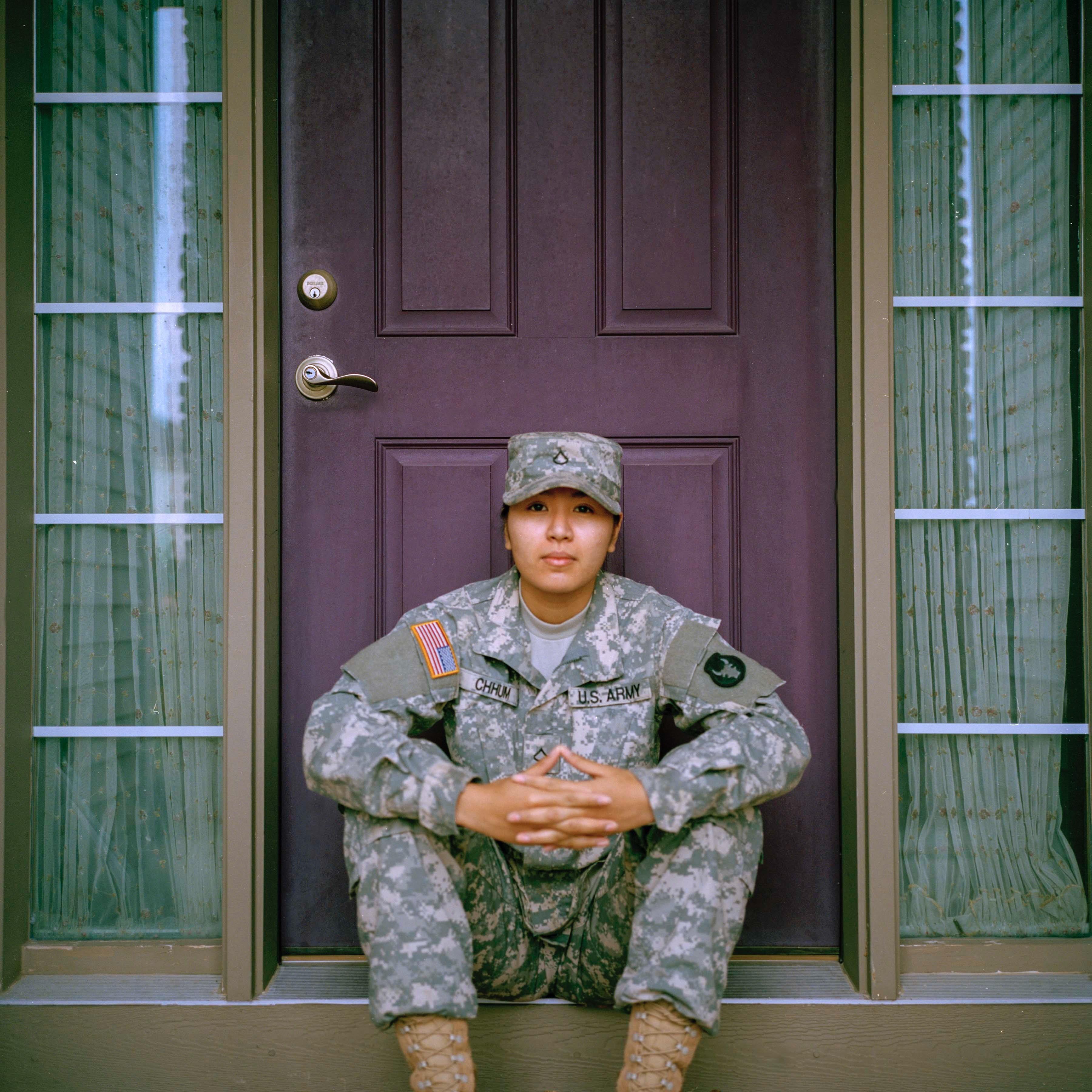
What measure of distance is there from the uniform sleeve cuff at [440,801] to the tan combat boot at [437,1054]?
0.27 meters

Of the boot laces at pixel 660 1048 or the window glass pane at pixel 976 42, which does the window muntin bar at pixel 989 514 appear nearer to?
the window glass pane at pixel 976 42

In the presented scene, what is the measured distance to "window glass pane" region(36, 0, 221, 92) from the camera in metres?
1.67

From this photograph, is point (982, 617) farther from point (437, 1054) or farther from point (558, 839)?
point (437, 1054)

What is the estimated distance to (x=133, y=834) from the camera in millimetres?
1653

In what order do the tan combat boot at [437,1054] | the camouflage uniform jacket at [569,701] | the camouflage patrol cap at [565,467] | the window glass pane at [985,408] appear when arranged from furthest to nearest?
1. the window glass pane at [985,408]
2. the camouflage patrol cap at [565,467]
3. the camouflage uniform jacket at [569,701]
4. the tan combat boot at [437,1054]

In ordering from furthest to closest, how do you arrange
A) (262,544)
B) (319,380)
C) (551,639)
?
(319,380)
(262,544)
(551,639)

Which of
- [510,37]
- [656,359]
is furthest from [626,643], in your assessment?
[510,37]

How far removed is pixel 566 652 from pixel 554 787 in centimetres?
29

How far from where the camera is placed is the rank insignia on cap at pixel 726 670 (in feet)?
4.50

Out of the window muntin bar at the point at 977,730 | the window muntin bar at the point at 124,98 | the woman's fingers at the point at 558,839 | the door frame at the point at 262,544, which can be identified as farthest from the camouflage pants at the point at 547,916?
the window muntin bar at the point at 124,98

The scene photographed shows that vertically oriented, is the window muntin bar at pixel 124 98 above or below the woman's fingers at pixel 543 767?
above

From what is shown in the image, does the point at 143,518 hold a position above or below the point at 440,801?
above

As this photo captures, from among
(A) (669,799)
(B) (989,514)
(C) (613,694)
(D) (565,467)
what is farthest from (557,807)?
(B) (989,514)

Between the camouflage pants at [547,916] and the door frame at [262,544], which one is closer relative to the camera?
the camouflage pants at [547,916]
